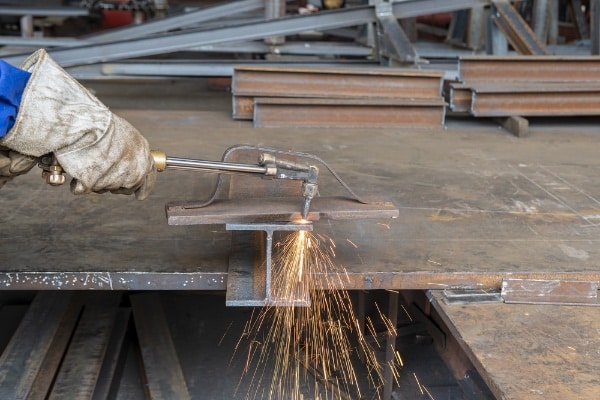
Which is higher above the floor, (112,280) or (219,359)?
(112,280)

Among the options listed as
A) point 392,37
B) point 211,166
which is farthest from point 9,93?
point 392,37

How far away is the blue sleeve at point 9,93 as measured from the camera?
1636 mm

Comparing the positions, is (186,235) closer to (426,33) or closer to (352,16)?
(352,16)

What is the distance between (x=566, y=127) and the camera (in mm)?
5152

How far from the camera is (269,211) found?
2.14 meters

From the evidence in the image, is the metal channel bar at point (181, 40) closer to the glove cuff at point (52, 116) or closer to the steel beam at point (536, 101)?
the steel beam at point (536, 101)

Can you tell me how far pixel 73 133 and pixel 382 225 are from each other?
1.48m

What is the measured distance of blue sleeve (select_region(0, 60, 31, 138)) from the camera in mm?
1636

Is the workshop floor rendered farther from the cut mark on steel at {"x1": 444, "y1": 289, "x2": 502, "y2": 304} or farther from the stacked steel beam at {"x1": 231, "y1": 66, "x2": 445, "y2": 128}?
the stacked steel beam at {"x1": 231, "y1": 66, "x2": 445, "y2": 128}

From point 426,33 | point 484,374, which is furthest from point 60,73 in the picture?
point 426,33

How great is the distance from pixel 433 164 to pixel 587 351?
201 cm

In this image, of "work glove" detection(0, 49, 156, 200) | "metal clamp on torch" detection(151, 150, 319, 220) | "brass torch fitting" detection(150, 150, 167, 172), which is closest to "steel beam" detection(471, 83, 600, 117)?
"metal clamp on torch" detection(151, 150, 319, 220)

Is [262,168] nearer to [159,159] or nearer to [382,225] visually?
[159,159]

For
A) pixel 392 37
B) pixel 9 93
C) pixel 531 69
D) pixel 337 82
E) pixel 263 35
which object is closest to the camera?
pixel 9 93
